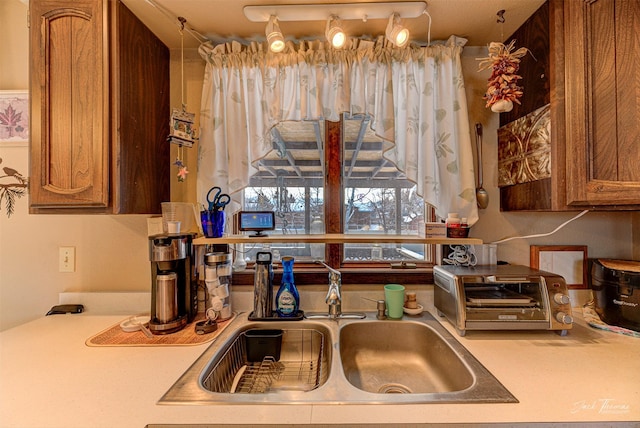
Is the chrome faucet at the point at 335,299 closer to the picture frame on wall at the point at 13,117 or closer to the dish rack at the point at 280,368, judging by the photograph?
the dish rack at the point at 280,368

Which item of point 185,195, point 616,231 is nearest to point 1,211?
point 185,195

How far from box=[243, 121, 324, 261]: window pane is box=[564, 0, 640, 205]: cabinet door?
1.02m

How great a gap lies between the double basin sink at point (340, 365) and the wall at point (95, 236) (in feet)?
2.01

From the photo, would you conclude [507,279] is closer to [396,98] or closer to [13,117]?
[396,98]

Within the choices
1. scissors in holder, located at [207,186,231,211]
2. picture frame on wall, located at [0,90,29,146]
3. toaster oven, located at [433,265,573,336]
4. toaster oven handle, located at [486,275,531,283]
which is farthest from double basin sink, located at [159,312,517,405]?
picture frame on wall, located at [0,90,29,146]

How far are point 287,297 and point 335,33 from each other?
1.09 metres

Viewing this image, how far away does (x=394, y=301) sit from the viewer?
3.99 feet

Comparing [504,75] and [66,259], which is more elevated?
[504,75]

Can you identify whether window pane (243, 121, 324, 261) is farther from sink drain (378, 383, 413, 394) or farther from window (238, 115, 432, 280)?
sink drain (378, 383, 413, 394)

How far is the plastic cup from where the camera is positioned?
121 cm

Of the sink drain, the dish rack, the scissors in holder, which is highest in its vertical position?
the scissors in holder

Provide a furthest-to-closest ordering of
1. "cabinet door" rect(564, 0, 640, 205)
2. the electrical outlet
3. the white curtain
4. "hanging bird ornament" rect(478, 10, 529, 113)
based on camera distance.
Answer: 1. the electrical outlet
2. the white curtain
3. "hanging bird ornament" rect(478, 10, 529, 113)
4. "cabinet door" rect(564, 0, 640, 205)

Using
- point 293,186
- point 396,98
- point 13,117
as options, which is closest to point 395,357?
point 293,186

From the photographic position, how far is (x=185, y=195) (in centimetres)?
141
